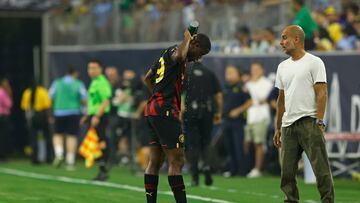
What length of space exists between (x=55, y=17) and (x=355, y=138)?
11.5 meters

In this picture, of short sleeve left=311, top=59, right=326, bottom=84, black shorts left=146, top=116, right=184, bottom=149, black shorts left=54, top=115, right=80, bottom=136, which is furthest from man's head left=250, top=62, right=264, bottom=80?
short sleeve left=311, top=59, right=326, bottom=84

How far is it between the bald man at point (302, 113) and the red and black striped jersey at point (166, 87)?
1136 mm

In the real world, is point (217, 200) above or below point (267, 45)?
below

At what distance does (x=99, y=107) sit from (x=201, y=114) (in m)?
1.94

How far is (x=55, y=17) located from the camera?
2911 cm

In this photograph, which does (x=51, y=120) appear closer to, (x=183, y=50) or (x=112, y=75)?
(x=112, y=75)

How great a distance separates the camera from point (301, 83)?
1212cm

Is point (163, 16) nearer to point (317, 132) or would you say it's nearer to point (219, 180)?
point (219, 180)

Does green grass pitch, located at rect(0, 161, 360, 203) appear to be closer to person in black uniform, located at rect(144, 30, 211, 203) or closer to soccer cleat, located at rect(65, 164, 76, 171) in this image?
soccer cleat, located at rect(65, 164, 76, 171)

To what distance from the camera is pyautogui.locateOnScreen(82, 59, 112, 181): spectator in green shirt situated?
63.7ft

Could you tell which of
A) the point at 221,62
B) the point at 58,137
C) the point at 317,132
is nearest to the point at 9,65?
the point at 58,137

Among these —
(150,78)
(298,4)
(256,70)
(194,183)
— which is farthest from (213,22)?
(150,78)

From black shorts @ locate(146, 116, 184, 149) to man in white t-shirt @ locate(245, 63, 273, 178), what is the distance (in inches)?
378

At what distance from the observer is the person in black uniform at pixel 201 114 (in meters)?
18.6
